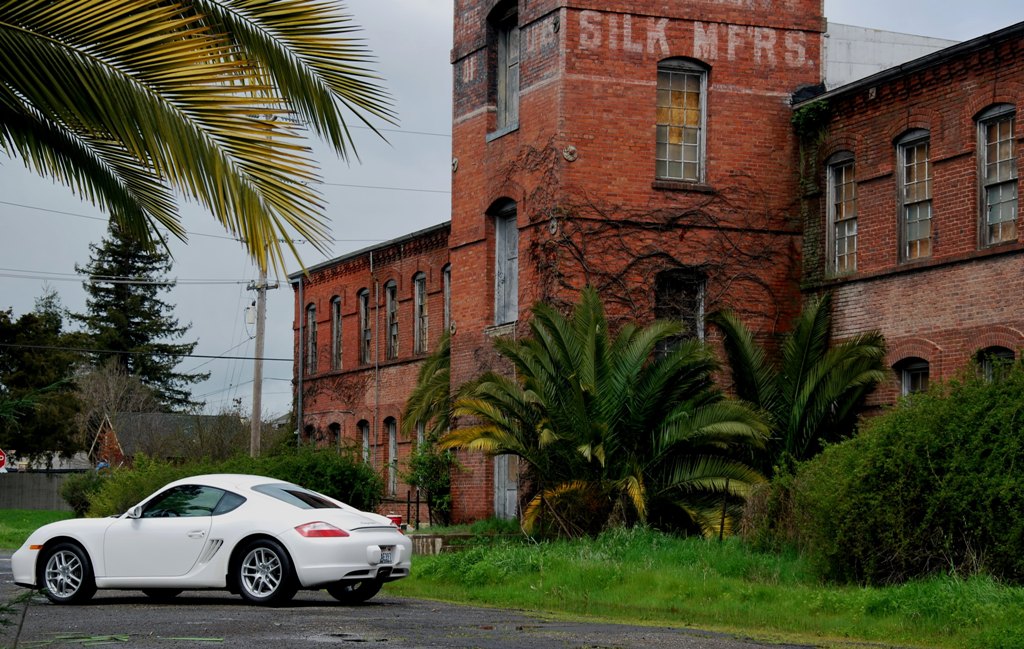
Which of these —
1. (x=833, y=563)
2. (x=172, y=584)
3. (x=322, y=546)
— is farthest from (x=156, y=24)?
(x=833, y=563)

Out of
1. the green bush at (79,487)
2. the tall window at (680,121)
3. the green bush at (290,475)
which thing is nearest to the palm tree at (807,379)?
the tall window at (680,121)

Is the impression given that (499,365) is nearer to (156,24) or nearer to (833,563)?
(833,563)

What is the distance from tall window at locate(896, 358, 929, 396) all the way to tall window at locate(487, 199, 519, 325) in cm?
709

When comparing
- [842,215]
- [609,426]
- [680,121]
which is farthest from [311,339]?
[609,426]

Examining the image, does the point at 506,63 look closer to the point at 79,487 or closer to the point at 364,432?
the point at 364,432

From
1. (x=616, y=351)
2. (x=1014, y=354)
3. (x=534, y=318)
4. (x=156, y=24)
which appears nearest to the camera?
(x=156, y=24)

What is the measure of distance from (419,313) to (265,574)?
22.2 meters

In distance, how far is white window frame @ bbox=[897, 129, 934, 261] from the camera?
22.8 m

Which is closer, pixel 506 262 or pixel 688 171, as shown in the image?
pixel 688 171

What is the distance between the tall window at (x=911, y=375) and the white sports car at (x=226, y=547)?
10733 millimetres

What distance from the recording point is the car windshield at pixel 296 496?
1498 centimetres

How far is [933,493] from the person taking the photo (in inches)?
580

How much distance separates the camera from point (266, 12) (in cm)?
690

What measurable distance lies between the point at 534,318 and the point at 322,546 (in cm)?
1047
